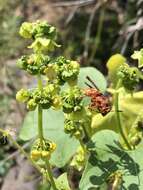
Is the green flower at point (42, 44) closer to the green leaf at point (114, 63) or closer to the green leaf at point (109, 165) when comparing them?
the green leaf at point (109, 165)

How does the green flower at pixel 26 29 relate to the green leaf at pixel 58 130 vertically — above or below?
above

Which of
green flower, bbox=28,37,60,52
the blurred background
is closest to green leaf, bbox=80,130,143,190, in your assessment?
green flower, bbox=28,37,60,52

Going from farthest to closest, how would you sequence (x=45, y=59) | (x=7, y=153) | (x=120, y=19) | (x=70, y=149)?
(x=120, y=19) < (x=7, y=153) < (x=70, y=149) < (x=45, y=59)

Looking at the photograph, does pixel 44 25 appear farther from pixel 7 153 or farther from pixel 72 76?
pixel 7 153

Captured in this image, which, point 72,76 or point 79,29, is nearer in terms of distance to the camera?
point 72,76

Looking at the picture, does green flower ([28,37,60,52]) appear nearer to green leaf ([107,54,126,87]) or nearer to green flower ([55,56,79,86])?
green flower ([55,56,79,86])

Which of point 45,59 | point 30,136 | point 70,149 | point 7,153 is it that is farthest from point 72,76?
point 7,153

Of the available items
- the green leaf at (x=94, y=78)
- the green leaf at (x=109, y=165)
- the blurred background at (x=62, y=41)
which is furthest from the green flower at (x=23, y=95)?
the blurred background at (x=62, y=41)
